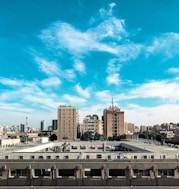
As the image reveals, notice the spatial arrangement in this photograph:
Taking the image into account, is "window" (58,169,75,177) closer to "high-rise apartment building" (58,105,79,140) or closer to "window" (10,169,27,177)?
"window" (10,169,27,177)

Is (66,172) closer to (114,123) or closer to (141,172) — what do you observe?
(141,172)

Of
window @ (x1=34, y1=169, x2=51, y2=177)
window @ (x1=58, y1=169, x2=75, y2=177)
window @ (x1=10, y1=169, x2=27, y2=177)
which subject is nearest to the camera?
window @ (x1=10, y1=169, x2=27, y2=177)

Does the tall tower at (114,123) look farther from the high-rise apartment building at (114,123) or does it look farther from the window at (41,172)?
the window at (41,172)

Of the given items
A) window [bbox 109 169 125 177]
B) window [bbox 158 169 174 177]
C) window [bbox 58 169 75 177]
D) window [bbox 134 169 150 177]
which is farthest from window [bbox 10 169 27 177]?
window [bbox 158 169 174 177]

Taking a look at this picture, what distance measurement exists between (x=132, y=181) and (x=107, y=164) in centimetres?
233

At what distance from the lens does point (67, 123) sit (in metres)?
137

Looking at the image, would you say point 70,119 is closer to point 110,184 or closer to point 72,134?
point 72,134

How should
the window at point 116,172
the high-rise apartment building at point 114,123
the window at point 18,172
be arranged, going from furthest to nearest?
the high-rise apartment building at point 114,123 < the window at point 116,172 < the window at point 18,172

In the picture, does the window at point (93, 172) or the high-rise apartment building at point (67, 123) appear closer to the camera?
the window at point (93, 172)

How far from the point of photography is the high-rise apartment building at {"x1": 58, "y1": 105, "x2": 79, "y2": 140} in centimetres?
13575

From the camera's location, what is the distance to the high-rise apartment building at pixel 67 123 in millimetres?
135750

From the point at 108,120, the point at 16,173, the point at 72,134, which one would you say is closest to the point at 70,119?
the point at 72,134

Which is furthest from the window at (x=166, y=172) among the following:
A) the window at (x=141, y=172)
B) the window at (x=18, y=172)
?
the window at (x=18, y=172)

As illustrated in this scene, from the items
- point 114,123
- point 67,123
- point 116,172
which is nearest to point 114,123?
point 114,123
